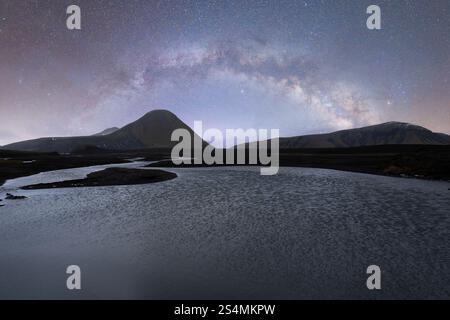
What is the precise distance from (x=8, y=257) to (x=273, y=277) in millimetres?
15587

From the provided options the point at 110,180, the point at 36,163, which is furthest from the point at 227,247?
the point at 36,163

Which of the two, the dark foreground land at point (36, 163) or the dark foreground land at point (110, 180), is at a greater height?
the dark foreground land at point (36, 163)

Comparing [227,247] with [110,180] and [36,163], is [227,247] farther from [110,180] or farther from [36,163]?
[36,163]

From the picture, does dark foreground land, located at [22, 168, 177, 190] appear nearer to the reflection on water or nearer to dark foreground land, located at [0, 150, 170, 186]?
the reflection on water

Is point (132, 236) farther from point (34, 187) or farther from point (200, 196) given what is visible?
point (34, 187)

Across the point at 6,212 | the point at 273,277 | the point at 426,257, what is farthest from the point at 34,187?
the point at 426,257

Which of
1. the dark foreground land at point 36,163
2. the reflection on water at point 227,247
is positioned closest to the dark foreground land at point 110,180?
the reflection on water at point 227,247

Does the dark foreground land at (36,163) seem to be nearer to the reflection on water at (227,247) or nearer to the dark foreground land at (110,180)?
the dark foreground land at (110,180)

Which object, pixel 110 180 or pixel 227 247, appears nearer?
pixel 227 247

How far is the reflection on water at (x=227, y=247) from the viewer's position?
43.0 ft

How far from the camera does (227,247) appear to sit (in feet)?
60.2

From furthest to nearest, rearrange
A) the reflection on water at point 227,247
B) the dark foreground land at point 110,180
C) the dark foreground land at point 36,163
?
the dark foreground land at point 36,163
the dark foreground land at point 110,180
the reflection on water at point 227,247
